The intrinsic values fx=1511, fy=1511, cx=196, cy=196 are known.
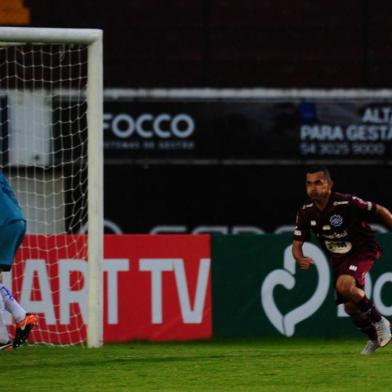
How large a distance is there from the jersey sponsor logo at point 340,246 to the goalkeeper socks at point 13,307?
2.19 meters

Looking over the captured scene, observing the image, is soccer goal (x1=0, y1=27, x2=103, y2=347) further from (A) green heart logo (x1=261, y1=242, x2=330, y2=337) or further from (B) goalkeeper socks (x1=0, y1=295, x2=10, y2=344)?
(A) green heart logo (x1=261, y1=242, x2=330, y2=337)

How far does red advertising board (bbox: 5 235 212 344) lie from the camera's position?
1235 centimetres

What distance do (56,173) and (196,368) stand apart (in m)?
6.43

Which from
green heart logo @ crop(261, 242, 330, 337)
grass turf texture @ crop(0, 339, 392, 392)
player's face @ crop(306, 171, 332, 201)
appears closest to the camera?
grass turf texture @ crop(0, 339, 392, 392)

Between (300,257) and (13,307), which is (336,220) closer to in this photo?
(300,257)

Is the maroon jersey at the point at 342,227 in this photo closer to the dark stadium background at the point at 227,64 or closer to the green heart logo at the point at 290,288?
the green heart logo at the point at 290,288

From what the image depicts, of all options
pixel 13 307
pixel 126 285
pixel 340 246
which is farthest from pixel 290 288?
pixel 13 307

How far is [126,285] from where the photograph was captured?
1246 centimetres

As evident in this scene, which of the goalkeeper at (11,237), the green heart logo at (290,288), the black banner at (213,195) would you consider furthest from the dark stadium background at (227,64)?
the goalkeeper at (11,237)

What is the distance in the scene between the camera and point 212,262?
1264cm

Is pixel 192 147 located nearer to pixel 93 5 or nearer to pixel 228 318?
pixel 93 5

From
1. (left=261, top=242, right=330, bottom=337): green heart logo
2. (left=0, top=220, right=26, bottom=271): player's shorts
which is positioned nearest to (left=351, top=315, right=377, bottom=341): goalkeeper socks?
(left=261, top=242, right=330, bottom=337): green heart logo

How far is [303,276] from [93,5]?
5.80 meters

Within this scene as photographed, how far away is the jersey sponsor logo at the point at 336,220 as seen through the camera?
10281 mm
